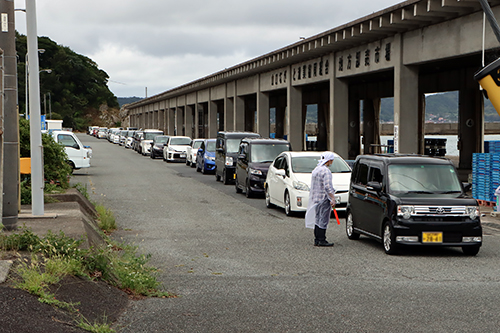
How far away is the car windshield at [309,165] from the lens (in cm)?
1752

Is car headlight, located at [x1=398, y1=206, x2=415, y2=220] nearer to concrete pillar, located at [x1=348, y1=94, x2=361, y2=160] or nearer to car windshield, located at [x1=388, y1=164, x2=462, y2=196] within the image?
car windshield, located at [x1=388, y1=164, x2=462, y2=196]

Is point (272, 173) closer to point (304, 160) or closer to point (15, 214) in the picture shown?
point (304, 160)

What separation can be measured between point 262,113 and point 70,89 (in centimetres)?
11396

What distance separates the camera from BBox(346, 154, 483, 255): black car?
35.1 feet

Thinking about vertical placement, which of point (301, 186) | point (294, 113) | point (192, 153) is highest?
point (294, 113)

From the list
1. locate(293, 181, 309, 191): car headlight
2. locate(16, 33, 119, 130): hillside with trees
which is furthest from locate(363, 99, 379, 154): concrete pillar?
locate(16, 33, 119, 130): hillside with trees

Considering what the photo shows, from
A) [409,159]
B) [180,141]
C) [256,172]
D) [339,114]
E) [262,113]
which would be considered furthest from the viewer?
[262,113]

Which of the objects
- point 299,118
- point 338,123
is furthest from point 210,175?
point 299,118

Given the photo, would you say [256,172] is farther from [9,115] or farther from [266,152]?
[9,115]

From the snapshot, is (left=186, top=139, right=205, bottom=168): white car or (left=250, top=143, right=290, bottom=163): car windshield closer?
(left=250, top=143, right=290, bottom=163): car windshield

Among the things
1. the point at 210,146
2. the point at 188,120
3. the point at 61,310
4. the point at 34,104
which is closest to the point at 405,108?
the point at 210,146

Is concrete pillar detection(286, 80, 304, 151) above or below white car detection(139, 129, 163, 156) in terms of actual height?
above

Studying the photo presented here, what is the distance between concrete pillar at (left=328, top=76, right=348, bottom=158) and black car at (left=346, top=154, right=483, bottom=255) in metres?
21.4

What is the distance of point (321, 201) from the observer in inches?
471
